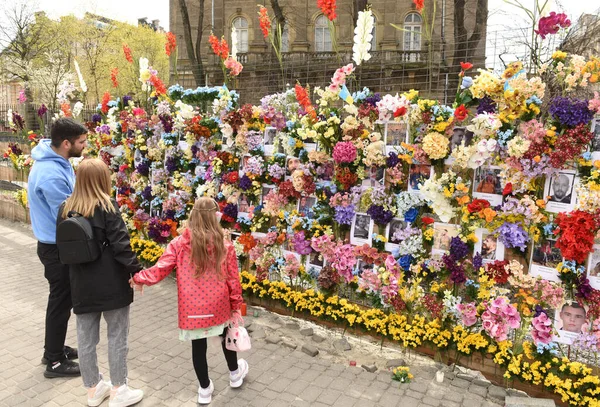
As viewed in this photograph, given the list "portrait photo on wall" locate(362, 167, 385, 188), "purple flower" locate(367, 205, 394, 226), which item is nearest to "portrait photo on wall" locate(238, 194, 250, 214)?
"portrait photo on wall" locate(362, 167, 385, 188)

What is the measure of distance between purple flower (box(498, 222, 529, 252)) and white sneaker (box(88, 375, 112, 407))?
3253 millimetres

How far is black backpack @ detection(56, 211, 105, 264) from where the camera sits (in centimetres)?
312

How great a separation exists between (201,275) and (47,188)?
153 centimetres

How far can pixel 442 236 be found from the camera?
4066mm

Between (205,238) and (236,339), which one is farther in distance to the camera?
(236,339)

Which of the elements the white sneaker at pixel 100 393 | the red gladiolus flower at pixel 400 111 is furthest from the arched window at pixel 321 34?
the white sneaker at pixel 100 393

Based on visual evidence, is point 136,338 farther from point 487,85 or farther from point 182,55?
point 182,55

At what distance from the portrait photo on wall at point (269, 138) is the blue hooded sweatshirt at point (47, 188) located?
2062 mm

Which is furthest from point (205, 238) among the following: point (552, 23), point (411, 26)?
point (411, 26)

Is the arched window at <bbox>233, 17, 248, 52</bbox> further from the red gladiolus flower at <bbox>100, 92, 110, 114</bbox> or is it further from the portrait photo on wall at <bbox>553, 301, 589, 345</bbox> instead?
the portrait photo on wall at <bbox>553, 301, 589, 345</bbox>

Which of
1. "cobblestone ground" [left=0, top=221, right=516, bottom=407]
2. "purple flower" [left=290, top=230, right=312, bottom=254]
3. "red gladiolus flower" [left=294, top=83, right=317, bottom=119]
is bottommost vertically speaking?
"cobblestone ground" [left=0, top=221, right=516, bottom=407]

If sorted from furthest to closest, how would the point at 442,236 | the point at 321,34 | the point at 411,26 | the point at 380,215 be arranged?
the point at 321,34 → the point at 411,26 → the point at 380,215 → the point at 442,236

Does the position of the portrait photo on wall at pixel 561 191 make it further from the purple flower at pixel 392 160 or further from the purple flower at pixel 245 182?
the purple flower at pixel 245 182

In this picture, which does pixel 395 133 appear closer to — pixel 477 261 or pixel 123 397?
pixel 477 261
